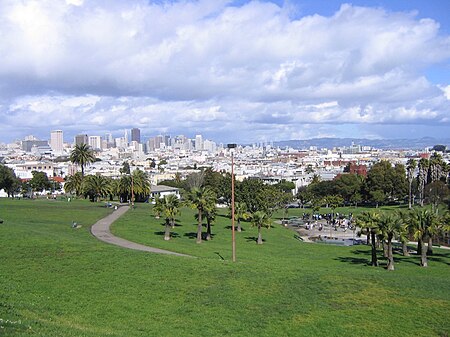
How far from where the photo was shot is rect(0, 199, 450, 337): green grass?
1928 centimetres

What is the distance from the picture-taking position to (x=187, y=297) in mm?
22797

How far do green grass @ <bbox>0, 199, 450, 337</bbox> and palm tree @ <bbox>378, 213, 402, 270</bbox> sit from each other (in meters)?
1.55

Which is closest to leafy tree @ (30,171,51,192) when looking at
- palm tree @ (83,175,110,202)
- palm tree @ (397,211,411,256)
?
palm tree @ (83,175,110,202)

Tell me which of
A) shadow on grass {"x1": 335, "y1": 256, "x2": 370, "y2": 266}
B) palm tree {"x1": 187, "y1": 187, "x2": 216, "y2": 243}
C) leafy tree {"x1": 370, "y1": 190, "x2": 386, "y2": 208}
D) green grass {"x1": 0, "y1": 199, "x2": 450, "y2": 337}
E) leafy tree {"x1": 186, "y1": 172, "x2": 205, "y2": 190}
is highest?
palm tree {"x1": 187, "y1": 187, "x2": 216, "y2": 243}

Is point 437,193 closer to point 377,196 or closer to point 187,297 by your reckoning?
point 377,196

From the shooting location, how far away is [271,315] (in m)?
21.2

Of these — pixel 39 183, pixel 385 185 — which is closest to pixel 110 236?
pixel 385 185

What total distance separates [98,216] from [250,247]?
55.7 ft

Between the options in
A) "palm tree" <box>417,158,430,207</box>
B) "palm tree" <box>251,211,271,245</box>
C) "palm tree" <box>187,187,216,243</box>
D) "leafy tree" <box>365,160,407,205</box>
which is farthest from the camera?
"leafy tree" <box>365,160,407,205</box>

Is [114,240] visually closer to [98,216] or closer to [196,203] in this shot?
[196,203]

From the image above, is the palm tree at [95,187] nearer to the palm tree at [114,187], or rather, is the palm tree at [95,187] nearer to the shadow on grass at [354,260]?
the palm tree at [114,187]

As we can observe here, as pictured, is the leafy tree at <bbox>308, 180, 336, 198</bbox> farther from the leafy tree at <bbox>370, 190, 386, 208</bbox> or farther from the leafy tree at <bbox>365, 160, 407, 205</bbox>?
the leafy tree at <bbox>370, 190, 386, 208</bbox>

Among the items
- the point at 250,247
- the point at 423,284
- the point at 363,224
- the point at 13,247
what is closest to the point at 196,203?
the point at 250,247

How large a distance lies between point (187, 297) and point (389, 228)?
1783 centimetres
